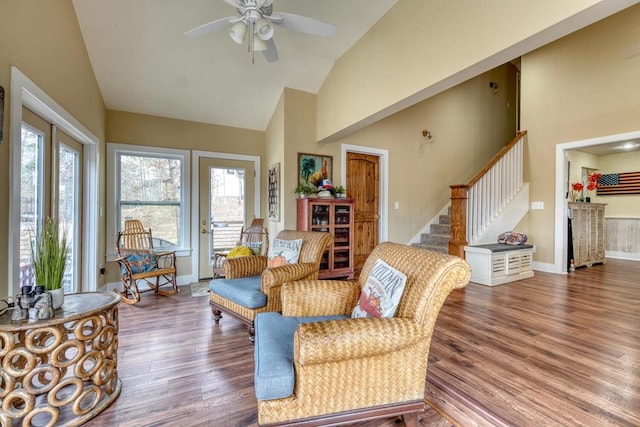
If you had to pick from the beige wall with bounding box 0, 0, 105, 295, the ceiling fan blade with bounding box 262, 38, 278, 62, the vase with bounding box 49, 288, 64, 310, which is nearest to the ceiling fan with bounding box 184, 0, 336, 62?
the ceiling fan blade with bounding box 262, 38, 278, 62

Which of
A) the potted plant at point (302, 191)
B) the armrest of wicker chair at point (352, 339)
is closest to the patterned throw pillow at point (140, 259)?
the potted plant at point (302, 191)

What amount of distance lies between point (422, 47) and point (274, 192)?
275 cm

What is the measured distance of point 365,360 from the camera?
1.33 meters

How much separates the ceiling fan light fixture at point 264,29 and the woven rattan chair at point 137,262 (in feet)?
9.50

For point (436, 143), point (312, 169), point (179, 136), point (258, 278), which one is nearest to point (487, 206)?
point (436, 143)

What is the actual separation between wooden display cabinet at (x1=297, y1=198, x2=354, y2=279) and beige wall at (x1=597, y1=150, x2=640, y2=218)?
637 cm

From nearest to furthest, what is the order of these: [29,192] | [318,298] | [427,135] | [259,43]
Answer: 1. [318,298]
2. [29,192]
3. [259,43]
4. [427,135]

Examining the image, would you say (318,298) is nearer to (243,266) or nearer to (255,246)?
(243,266)

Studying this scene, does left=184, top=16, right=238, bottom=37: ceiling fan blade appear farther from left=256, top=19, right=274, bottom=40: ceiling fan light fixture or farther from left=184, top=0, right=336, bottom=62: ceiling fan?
left=256, top=19, right=274, bottom=40: ceiling fan light fixture

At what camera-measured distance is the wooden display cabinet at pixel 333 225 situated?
4.22 metres

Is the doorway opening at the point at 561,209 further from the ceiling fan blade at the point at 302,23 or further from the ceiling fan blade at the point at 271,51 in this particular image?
the ceiling fan blade at the point at 271,51

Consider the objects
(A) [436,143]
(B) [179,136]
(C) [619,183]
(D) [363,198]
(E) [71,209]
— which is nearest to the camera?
(E) [71,209]

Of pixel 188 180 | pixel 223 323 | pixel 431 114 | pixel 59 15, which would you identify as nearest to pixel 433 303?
pixel 223 323

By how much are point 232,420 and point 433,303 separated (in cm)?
120
